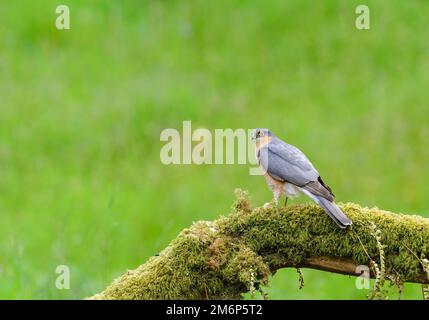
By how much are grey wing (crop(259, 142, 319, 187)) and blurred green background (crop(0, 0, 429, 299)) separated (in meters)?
3.43

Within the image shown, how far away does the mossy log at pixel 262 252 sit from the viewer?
4277mm

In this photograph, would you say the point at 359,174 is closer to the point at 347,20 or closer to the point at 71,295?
the point at 347,20

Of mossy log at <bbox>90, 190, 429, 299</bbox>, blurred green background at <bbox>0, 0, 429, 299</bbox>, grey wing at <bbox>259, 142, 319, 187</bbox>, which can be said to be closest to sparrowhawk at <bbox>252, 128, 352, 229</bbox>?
grey wing at <bbox>259, 142, 319, 187</bbox>

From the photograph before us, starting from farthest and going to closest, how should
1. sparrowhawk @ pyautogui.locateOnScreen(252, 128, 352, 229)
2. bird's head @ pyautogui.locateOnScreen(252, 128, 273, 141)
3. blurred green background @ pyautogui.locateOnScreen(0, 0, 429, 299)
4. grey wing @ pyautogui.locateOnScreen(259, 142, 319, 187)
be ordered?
blurred green background @ pyautogui.locateOnScreen(0, 0, 429, 299), bird's head @ pyautogui.locateOnScreen(252, 128, 273, 141), grey wing @ pyautogui.locateOnScreen(259, 142, 319, 187), sparrowhawk @ pyautogui.locateOnScreen(252, 128, 352, 229)

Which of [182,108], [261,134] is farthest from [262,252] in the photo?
[182,108]

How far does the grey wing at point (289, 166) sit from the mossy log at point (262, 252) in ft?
1.26

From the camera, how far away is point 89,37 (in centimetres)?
1180

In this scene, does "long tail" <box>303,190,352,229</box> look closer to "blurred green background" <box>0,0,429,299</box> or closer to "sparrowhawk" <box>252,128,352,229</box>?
"sparrowhawk" <box>252,128,352,229</box>

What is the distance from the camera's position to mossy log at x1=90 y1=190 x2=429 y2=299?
168 inches

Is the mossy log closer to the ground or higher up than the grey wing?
closer to the ground

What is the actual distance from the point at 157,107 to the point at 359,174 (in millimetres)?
2686

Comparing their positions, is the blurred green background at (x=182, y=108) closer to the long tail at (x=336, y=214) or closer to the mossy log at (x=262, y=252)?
the mossy log at (x=262, y=252)

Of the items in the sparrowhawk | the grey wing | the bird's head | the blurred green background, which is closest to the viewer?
the sparrowhawk

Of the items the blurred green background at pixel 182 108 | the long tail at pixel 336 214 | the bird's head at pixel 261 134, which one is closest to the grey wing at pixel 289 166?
the bird's head at pixel 261 134
